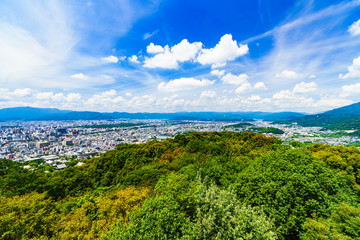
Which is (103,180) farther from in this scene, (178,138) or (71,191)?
(178,138)

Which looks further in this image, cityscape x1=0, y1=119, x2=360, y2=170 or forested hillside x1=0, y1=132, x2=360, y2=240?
cityscape x1=0, y1=119, x2=360, y2=170

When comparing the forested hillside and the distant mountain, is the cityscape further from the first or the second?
the forested hillside

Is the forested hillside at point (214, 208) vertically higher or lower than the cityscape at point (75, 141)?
higher

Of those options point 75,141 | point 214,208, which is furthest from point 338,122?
point 75,141

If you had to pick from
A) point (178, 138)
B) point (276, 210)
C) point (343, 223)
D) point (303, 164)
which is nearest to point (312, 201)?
point (343, 223)

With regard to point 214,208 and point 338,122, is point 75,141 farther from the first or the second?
point 338,122

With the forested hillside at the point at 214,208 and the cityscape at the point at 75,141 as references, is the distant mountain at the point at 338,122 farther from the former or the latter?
the forested hillside at the point at 214,208

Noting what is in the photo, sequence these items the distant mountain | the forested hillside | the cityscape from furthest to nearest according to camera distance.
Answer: the distant mountain, the cityscape, the forested hillside

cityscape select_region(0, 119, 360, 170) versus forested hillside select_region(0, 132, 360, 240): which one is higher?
forested hillside select_region(0, 132, 360, 240)

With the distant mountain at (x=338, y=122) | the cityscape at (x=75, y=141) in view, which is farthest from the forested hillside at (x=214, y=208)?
the distant mountain at (x=338, y=122)

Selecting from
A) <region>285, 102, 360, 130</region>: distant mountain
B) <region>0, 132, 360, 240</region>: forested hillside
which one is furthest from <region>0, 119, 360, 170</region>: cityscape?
<region>0, 132, 360, 240</region>: forested hillside

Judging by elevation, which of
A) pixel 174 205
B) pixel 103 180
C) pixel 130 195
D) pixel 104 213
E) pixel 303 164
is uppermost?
pixel 303 164
